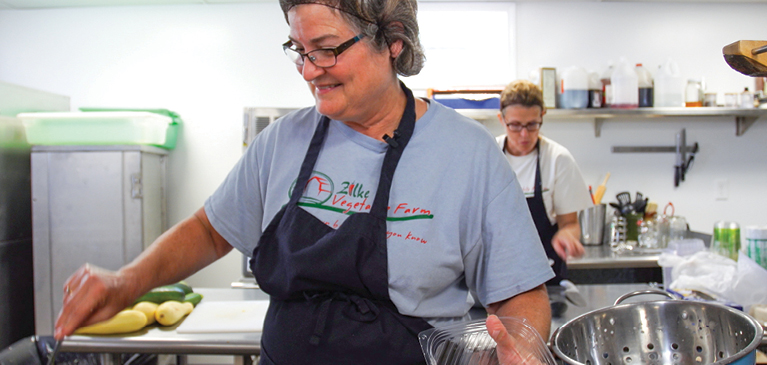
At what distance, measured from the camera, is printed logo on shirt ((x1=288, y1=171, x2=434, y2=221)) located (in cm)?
96

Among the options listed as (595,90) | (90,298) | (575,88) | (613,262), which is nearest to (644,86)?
(595,90)

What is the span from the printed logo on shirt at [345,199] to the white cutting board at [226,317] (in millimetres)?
809

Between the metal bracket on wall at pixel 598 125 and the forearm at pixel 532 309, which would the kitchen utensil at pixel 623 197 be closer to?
the metal bracket on wall at pixel 598 125

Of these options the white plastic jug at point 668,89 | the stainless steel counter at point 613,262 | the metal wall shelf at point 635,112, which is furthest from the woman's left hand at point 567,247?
the white plastic jug at point 668,89

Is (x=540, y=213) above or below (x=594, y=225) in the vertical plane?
above

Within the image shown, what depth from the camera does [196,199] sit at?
3.60 metres

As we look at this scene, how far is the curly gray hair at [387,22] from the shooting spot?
942 mm

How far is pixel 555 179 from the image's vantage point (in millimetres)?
2318

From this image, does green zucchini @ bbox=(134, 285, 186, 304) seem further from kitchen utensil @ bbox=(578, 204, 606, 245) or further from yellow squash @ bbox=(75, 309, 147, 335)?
kitchen utensil @ bbox=(578, 204, 606, 245)

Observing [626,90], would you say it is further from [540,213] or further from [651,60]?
[540,213]

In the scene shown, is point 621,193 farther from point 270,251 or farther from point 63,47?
point 63,47

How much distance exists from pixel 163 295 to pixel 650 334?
157 centimetres

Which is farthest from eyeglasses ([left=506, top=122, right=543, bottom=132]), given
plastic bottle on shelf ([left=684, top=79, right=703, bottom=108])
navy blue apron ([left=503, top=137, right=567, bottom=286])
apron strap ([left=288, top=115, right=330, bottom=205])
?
plastic bottle on shelf ([left=684, top=79, right=703, bottom=108])

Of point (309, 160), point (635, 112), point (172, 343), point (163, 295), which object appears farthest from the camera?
point (635, 112)
